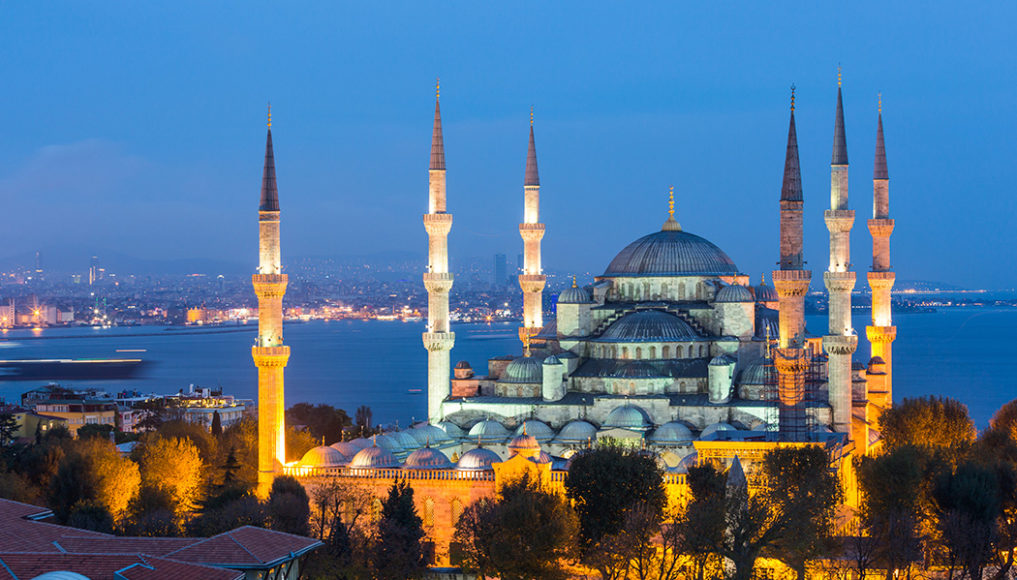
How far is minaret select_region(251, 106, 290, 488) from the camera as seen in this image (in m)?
25.9

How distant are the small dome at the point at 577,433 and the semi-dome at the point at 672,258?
6.20 meters

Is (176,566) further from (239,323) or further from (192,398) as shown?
(239,323)

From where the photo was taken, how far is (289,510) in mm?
21969

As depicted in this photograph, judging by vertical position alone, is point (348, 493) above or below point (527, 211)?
below

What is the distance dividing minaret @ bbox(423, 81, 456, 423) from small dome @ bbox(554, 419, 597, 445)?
415 cm

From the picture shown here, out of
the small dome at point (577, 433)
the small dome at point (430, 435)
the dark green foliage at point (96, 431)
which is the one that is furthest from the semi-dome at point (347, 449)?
the dark green foliage at point (96, 431)

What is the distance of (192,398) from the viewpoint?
185 ft

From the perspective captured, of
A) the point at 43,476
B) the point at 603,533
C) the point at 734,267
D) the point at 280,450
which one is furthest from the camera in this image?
the point at 734,267

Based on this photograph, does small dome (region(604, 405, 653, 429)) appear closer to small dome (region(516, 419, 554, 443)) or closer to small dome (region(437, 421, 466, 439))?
small dome (region(516, 419, 554, 443))

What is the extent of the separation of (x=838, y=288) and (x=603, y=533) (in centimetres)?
1004

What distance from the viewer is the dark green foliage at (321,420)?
42.9m

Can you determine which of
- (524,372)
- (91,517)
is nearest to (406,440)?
(524,372)

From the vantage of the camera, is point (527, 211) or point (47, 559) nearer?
point (47, 559)

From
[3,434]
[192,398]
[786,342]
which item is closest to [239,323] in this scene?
[192,398]
